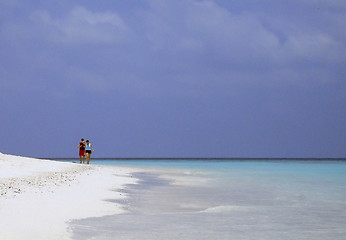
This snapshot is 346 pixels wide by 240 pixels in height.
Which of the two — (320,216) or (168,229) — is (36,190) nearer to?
(168,229)

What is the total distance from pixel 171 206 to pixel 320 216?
3319mm

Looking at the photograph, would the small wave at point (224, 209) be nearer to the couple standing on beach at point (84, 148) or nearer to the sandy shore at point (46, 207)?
the sandy shore at point (46, 207)

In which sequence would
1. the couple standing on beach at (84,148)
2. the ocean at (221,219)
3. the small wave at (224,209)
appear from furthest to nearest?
1. the couple standing on beach at (84,148)
2. the small wave at (224,209)
3. the ocean at (221,219)

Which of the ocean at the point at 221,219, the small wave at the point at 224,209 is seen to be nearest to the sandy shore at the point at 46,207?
the ocean at the point at 221,219

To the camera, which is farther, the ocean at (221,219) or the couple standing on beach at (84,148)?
the couple standing on beach at (84,148)

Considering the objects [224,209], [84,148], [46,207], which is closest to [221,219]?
[224,209]

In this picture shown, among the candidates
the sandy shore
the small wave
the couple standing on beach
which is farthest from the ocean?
the couple standing on beach

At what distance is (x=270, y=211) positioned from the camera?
9516 millimetres

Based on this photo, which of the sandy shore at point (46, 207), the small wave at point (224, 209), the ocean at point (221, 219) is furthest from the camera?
the small wave at point (224, 209)

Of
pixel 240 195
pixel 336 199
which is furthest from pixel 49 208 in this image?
pixel 336 199

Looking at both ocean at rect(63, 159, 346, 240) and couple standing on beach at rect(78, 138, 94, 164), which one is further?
couple standing on beach at rect(78, 138, 94, 164)

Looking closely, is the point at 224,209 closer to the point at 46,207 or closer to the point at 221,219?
the point at 221,219

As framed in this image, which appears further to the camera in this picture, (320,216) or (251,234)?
(320,216)

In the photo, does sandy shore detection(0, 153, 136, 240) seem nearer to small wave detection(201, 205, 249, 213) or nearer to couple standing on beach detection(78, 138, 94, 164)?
small wave detection(201, 205, 249, 213)
